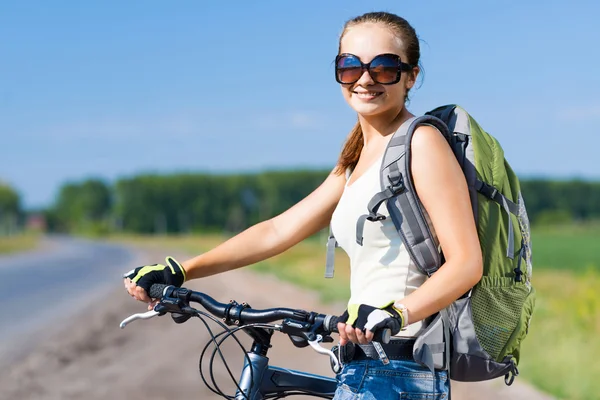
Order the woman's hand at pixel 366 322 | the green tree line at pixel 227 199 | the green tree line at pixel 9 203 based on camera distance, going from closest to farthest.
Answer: the woman's hand at pixel 366 322
the green tree line at pixel 227 199
the green tree line at pixel 9 203

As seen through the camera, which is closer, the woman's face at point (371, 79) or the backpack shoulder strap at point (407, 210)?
the backpack shoulder strap at point (407, 210)

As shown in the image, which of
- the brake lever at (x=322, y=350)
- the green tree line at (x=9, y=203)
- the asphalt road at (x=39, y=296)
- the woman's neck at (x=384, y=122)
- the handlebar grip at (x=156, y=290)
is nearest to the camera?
the brake lever at (x=322, y=350)

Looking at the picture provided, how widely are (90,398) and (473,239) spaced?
6.47 m

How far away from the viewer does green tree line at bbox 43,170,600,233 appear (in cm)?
13962

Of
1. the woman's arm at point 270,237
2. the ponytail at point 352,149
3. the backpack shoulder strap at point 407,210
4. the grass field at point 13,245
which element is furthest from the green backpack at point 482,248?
the grass field at point 13,245

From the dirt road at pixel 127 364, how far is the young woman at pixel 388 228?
515 cm

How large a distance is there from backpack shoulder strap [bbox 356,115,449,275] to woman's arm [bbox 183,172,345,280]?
1.97 feet

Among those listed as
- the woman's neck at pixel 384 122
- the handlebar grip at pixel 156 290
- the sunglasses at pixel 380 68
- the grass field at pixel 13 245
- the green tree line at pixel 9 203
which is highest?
the sunglasses at pixel 380 68

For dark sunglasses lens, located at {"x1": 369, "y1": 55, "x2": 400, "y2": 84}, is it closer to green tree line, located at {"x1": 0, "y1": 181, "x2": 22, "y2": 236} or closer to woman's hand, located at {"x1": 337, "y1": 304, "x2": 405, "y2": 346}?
woman's hand, located at {"x1": 337, "y1": 304, "x2": 405, "y2": 346}

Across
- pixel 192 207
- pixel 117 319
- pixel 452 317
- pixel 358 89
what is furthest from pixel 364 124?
pixel 192 207

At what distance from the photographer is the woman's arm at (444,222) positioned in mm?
2359

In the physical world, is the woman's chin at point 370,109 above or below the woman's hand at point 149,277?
above

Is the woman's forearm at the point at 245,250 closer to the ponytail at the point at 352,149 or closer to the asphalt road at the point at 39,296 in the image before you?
the ponytail at the point at 352,149

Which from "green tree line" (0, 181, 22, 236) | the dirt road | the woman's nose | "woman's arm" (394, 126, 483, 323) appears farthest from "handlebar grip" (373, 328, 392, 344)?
"green tree line" (0, 181, 22, 236)
